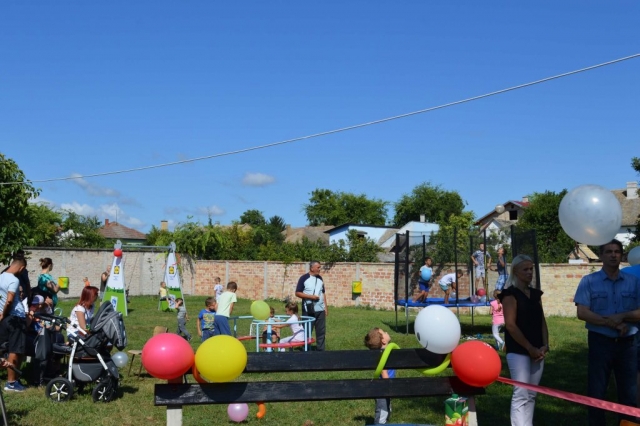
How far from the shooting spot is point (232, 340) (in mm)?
4016

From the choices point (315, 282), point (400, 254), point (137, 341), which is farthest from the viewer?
point (400, 254)

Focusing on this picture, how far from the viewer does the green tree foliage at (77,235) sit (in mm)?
46125

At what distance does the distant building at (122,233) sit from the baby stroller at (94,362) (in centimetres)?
6804

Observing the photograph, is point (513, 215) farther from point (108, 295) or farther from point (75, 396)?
point (75, 396)

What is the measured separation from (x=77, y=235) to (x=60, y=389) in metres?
43.6

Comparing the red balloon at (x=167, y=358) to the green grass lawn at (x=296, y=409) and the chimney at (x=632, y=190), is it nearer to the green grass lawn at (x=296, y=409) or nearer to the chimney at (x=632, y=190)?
the green grass lawn at (x=296, y=409)

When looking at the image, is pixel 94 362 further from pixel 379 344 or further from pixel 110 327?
pixel 379 344

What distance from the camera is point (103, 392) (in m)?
8.34

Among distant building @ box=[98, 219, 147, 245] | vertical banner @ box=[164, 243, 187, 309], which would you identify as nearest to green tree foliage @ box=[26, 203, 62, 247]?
vertical banner @ box=[164, 243, 187, 309]

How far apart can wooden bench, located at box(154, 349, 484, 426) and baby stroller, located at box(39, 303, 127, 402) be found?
478 centimetres

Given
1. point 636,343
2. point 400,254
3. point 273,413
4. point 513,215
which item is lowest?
point 273,413

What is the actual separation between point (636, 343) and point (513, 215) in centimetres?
6633

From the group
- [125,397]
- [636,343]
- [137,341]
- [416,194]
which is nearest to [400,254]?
[137,341]

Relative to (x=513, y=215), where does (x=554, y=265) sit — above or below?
below
